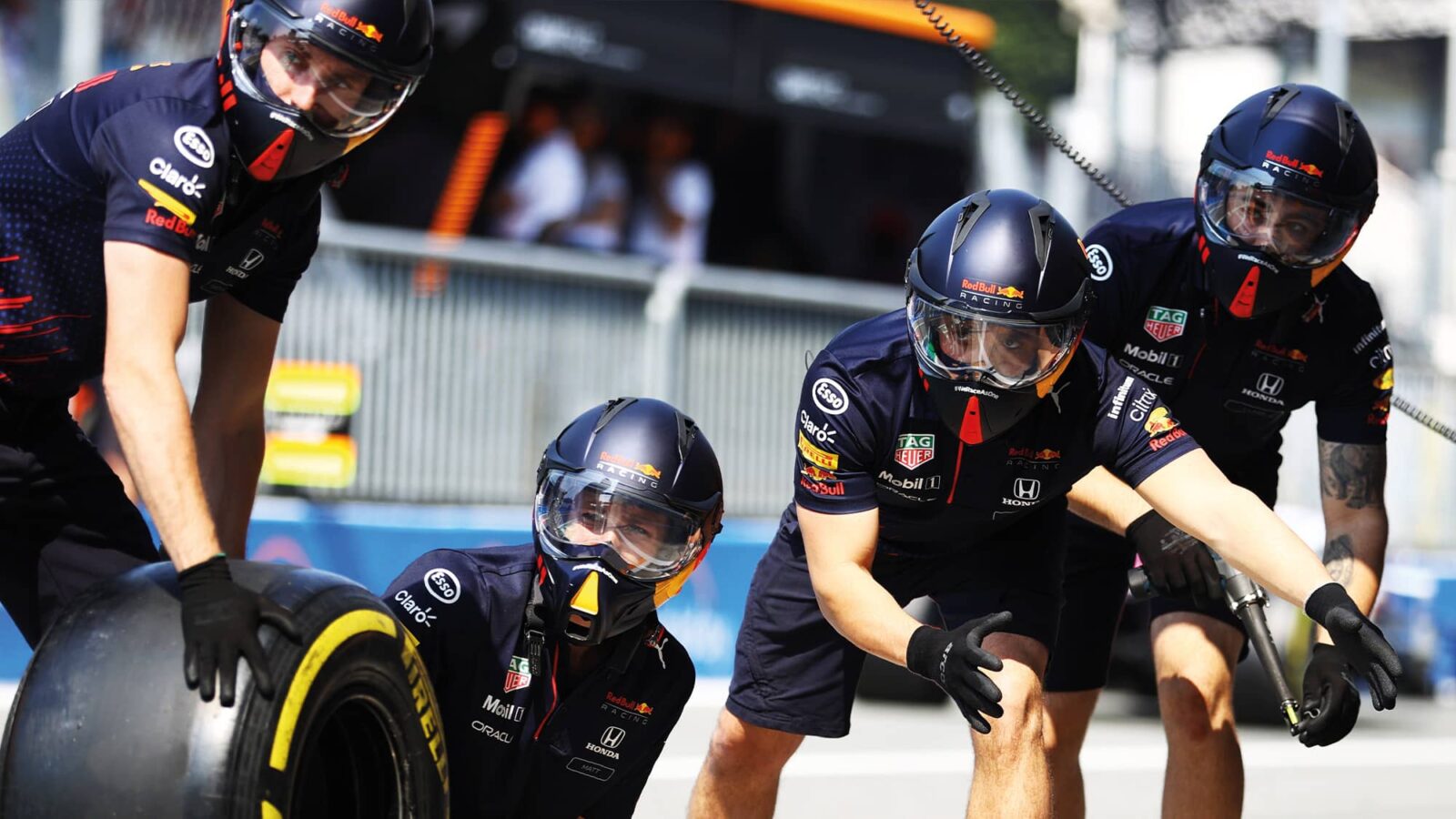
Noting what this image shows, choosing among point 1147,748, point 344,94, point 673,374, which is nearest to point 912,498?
point 344,94

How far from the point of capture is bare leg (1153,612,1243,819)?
16.7 feet

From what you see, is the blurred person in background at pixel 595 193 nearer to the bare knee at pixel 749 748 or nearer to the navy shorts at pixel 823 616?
the navy shorts at pixel 823 616

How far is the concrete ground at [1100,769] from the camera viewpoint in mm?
7504

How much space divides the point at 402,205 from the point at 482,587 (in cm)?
911

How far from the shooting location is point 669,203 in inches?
522

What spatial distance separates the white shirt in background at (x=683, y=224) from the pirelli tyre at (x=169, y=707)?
9251 mm

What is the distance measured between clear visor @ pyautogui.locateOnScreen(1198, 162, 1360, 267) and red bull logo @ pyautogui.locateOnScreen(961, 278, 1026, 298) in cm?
102

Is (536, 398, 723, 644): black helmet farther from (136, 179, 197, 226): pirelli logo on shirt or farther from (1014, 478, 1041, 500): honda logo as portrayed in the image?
(136, 179, 197, 226): pirelli logo on shirt

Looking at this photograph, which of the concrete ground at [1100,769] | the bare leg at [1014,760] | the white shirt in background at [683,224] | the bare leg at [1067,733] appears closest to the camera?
the bare leg at [1014,760]

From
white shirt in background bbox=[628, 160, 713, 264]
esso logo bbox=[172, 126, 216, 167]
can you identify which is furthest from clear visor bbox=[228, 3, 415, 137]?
white shirt in background bbox=[628, 160, 713, 264]

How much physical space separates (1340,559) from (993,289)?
5.41 ft

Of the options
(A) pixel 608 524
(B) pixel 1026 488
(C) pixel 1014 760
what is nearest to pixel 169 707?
(A) pixel 608 524

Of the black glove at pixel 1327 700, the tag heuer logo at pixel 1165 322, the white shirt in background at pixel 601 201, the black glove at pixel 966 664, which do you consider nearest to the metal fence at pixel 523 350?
the white shirt in background at pixel 601 201

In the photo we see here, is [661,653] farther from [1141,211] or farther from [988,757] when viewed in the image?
[1141,211]
